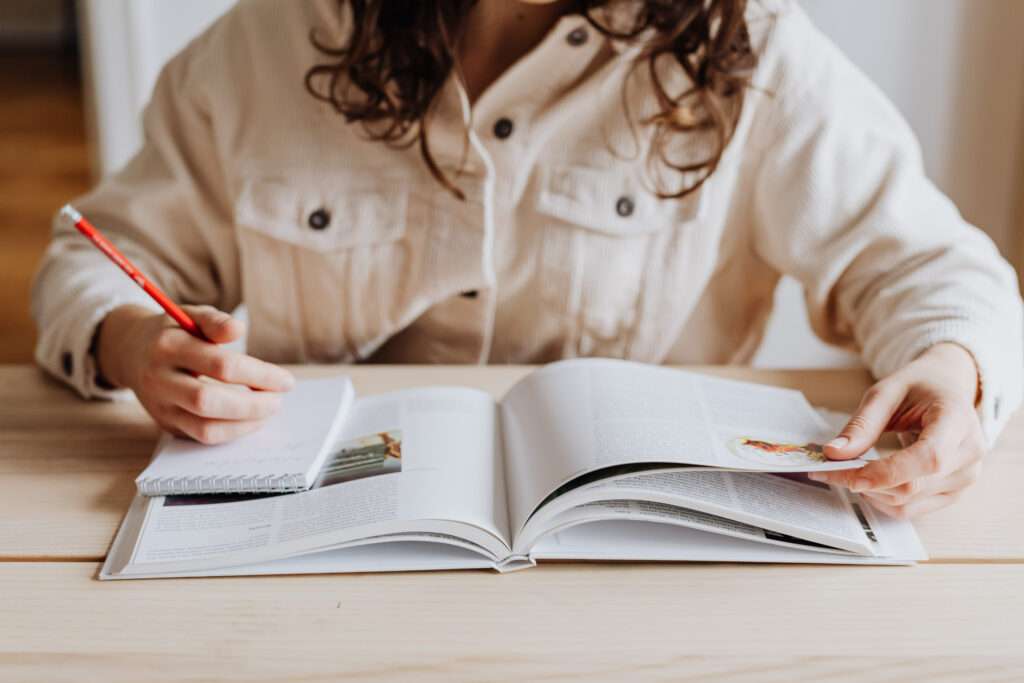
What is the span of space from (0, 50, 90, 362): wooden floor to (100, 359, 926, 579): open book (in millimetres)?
1946

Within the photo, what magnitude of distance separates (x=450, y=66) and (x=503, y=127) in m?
0.08

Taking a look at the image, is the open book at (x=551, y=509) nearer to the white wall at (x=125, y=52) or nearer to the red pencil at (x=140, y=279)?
the red pencil at (x=140, y=279)

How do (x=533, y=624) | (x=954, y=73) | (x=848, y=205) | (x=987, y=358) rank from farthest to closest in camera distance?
(x=954, y=73), (x=848, y=205), (x=987, y=358), (x=533, y=624)

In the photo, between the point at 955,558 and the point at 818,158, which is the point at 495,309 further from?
the point at 955,558

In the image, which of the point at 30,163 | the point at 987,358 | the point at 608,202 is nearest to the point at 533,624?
the point at 987,358

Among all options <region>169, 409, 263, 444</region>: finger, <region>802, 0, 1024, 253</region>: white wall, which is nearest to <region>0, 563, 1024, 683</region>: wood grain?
<region>169, 409, 263, 444</region>: finger

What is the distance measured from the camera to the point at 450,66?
1.06 meters

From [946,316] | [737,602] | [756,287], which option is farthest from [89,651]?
[756,287]

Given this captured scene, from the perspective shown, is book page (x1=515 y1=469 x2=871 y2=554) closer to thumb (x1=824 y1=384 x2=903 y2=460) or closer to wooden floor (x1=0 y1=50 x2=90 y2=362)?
thumb (x1=824 y1=384 x2=903 y2=460)

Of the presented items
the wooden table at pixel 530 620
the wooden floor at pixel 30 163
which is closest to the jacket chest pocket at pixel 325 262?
the wooden table at pixel 530 620

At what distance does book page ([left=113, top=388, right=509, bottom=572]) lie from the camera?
674 mm

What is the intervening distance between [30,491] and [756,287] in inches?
31.5

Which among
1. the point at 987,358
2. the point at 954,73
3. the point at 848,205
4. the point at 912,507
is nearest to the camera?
the point at 912,507

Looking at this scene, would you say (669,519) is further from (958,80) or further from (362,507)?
(958,80)
